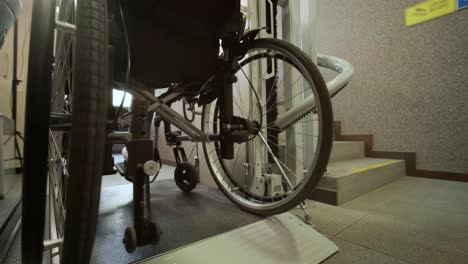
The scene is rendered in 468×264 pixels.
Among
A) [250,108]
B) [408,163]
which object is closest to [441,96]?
[408,163]

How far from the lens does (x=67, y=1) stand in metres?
Result: 0.55

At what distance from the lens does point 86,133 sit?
0.27m

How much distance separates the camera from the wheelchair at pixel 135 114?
28cm

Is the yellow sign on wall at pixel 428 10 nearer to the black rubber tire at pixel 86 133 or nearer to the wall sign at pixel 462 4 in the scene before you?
the wall sign at pixel 462 4

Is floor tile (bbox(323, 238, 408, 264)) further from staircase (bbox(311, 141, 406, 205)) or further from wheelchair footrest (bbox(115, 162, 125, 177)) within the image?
wheelchair footrest (bbox(115, 162, 125, 177))

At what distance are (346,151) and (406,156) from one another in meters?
0.54

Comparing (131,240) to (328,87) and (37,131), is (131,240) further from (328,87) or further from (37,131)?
(328,87)

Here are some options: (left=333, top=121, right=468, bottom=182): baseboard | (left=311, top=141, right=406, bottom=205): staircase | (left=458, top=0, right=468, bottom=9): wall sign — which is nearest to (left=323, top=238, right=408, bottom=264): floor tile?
(left=311, top=141, right=406, bottom=205): staircase

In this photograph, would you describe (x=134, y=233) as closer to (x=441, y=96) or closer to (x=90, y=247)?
(x=90, y=247)

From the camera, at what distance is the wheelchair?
0.28 meters

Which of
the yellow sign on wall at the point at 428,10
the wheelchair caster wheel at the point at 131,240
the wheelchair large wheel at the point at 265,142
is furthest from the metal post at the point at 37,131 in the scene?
the yellow sign on wall at the point at 428,10

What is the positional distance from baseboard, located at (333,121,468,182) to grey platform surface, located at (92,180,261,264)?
1.60 m

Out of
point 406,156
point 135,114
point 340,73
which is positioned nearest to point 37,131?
point 135,114

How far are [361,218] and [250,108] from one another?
29.4 inches
